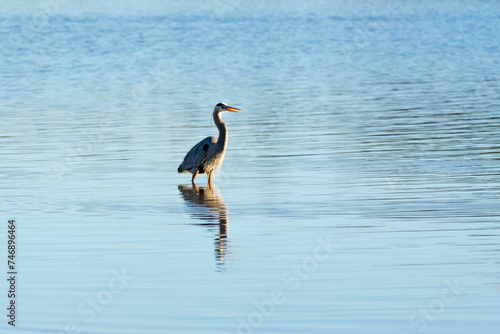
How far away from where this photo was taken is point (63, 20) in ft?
242

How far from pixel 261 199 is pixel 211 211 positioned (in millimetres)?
882

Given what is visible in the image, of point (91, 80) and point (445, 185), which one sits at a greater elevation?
point (91, 80)

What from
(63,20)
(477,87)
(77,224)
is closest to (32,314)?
(77,224)

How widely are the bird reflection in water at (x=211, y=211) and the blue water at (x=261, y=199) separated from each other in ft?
0.15

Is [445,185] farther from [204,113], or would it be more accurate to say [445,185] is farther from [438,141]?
[204,113]

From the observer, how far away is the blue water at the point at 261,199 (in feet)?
30.0

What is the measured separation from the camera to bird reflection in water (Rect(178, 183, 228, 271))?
11391 millimetres

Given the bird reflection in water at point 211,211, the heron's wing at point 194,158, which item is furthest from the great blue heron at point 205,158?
the bird reflection in water at point 211,211

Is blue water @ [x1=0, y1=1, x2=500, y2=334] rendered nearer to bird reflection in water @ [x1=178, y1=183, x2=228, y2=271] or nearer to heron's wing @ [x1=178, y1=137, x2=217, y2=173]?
bird reflection in water @ [x1=178, y1=183, x2=228, y2=271]

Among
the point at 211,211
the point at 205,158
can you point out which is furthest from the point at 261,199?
the point at 205,158

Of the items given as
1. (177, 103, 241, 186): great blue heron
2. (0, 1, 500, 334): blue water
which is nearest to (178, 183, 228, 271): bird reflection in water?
(0, 1, 500, 334): blue water

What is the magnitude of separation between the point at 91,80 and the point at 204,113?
11.6m

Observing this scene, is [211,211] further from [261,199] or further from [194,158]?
[194,158]

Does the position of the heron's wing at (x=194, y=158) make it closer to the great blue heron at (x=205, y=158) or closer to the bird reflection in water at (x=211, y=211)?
the great blue heron at (x=205, y=158)
